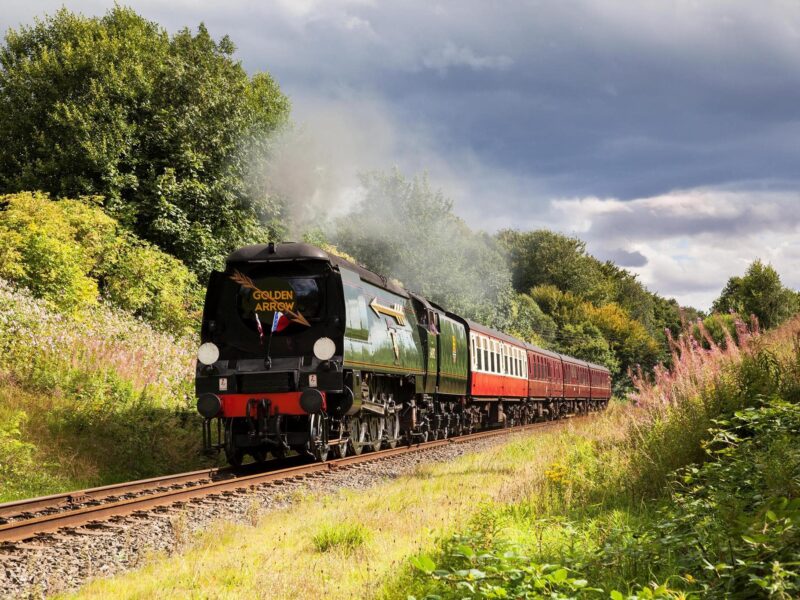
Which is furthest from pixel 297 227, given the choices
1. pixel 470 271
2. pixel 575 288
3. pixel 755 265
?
pixel 575 288

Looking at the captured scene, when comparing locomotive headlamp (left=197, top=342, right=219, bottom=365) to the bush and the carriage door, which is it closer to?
the carriage door

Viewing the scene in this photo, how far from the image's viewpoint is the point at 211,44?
1470 inches

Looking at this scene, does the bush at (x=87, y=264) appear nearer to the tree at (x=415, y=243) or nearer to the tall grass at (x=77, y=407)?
the tall grass at (x=77, y=407)

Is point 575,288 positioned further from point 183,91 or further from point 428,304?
point 428,304

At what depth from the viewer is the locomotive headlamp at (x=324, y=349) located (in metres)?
11.8

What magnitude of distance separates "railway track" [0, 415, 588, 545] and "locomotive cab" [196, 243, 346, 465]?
27.5 inches

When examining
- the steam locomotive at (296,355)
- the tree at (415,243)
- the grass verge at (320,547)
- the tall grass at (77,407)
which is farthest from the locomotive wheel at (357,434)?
the tree at (415,243)

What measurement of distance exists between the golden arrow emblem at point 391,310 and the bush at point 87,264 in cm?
894

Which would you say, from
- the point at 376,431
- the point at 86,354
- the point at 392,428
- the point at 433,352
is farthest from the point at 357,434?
the point at 86,354

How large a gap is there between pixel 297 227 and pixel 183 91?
750cm

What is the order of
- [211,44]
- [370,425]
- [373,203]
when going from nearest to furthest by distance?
[370,425] < [211,44] < [373,203]

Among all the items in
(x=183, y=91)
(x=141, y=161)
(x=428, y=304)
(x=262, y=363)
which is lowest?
(x=262, y=363)

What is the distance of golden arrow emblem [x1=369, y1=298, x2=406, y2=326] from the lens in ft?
45.9

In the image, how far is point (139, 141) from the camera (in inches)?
1131
